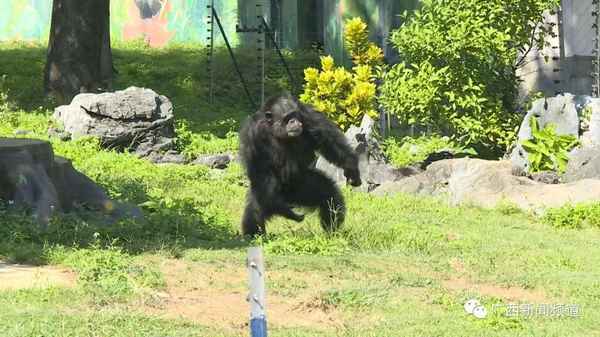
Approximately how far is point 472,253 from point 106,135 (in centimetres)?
814

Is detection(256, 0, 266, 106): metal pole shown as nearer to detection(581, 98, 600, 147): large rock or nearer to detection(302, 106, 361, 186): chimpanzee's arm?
detection(581, 98, 600, 147): large rock

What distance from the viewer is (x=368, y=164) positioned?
15.2m

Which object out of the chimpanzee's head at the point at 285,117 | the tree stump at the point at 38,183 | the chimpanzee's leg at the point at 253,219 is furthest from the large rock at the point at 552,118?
the tree stump at the point at 38,183

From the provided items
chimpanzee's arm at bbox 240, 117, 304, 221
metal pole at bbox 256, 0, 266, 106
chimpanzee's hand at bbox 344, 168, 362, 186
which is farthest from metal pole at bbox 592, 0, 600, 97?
chimpanzee's arm at bbox 240, 117, 304, 221

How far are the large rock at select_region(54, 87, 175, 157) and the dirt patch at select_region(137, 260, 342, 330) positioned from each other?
8.64 metres

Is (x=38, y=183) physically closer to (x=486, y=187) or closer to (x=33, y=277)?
(x=33, y=277)

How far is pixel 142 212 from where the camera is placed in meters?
11.0

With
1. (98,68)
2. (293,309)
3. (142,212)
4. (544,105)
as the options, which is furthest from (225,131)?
(293,309)

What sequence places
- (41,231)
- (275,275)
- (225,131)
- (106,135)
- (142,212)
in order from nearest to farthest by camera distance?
(275,275)
(41,231)
(142,212)
(106,135)
(225,131)

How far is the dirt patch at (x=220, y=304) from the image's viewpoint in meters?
6.91

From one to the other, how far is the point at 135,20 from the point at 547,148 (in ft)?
54.4

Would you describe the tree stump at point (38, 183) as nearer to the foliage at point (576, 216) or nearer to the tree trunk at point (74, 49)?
the foliage at point (576, 216)

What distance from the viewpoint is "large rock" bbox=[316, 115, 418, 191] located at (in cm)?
1491

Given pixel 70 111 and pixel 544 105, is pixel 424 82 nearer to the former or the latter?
pixel 544 105
